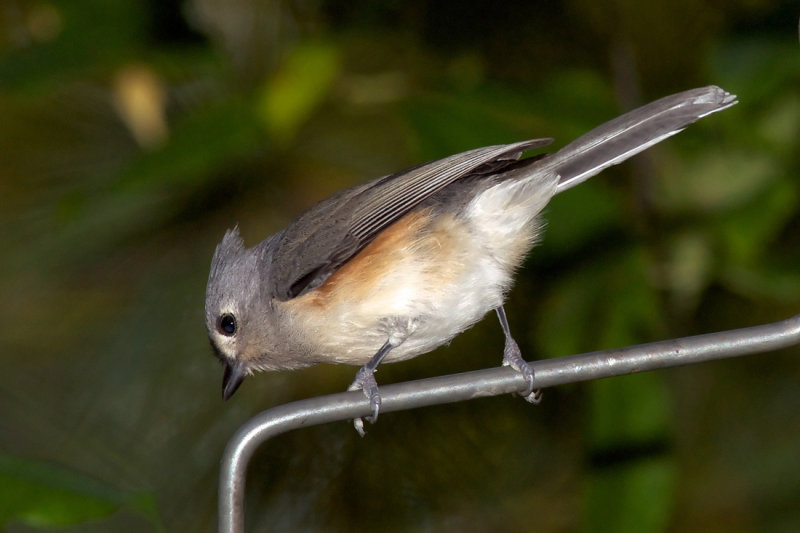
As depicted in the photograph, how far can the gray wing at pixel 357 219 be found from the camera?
245 centimetres

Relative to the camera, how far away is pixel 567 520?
436 cm

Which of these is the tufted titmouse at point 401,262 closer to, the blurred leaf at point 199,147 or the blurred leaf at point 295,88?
the blurred leaf at point 199,147

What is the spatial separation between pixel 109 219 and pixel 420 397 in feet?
8.85

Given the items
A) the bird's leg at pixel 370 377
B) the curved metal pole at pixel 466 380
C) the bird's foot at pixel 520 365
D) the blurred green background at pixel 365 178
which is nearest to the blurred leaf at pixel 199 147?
the blurred green background at pixel 365 178

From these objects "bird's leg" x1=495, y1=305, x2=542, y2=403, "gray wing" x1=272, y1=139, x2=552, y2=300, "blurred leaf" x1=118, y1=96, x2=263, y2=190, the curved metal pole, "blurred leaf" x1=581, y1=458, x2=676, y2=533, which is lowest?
"blurred leaf" x1=581, y1=458, x2=676, y2=533

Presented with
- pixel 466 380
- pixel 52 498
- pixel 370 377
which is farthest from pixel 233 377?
pixel 466 380

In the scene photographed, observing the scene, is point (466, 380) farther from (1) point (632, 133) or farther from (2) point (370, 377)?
(1) point (632, 133)

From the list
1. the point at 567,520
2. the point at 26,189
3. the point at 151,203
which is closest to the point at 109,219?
the point at 151,203

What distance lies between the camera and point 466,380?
5.81 feet

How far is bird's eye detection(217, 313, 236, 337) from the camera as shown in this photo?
266 centimetres

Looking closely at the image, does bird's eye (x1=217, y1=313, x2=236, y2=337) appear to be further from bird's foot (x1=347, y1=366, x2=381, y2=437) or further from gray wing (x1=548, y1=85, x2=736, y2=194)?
gray wing (x1=548, y1=85, x2=736, y2=194)

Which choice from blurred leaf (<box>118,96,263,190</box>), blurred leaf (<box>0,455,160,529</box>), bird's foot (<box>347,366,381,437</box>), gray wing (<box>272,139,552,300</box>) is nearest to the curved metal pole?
bird's foot (<box>347,366,381,437</box>)

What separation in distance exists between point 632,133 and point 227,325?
126 centimetres

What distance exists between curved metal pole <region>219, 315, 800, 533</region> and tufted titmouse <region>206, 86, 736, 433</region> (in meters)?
0.50
